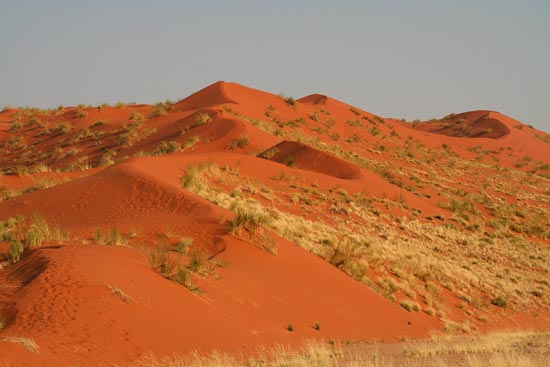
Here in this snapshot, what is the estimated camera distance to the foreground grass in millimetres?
9375

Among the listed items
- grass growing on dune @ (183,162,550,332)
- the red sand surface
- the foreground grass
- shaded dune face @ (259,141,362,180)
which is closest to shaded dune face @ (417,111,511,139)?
shaded dune face @ (259,141,362,180)

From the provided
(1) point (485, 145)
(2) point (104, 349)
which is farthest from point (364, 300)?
(1) point (485, 145)

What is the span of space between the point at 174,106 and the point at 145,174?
93.1 ft

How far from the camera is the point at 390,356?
10805mm

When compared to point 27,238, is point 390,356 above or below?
below

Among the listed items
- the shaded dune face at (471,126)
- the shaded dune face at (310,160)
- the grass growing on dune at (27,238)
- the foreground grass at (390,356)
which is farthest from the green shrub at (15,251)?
the shaded dune face at (471,126)

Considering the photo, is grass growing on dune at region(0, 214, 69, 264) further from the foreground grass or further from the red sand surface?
the foreground grass

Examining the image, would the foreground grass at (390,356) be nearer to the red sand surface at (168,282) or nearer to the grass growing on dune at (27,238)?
the red sand surface at (168,282)

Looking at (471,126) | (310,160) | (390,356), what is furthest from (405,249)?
(471,126)

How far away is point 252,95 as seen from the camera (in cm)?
Answer: 5112

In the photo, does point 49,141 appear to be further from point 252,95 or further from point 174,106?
point 252,95

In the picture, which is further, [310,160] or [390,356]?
[310,160]

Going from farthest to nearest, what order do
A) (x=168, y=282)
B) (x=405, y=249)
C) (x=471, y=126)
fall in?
1. (x=471, y=126)
2. (x=405, y=249)
3. (x=168, y=282)

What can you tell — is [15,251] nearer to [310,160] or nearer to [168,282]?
[168,282]
